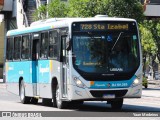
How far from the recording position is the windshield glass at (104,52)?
21.5 meters

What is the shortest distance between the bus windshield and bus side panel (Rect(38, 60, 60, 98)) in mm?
1569

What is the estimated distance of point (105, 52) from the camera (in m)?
21.7

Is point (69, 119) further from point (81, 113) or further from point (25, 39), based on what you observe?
point (25, 39)

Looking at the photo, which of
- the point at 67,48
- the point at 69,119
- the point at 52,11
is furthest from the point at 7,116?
the point at 52,11

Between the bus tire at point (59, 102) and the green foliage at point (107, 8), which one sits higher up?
the green foliage at point (107, 8)

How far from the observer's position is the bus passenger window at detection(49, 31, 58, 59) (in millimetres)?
23234

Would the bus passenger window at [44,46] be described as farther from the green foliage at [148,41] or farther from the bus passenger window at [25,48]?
the green foliage at [148,41]

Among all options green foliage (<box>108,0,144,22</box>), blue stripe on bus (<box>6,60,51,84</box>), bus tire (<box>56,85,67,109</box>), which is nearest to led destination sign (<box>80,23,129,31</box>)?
bus tire (<box>56,85,67,109</box>)

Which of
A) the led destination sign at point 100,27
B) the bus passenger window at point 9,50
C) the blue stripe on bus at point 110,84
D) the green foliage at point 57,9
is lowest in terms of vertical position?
the blue stripe on bus at point 110,84

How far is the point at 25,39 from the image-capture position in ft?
89.0

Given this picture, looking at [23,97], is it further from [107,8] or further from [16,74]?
[107,8]

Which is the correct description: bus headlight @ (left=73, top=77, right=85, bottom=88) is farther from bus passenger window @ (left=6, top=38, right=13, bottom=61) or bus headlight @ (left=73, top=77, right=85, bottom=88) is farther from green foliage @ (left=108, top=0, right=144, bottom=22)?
green foliage @ (left=108, top=0, right=144, bottom=22)

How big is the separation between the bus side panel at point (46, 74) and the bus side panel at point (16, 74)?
152 cm

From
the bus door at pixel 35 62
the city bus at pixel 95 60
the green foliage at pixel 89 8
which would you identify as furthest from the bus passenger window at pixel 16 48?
the green foliage at pixel 89 8
